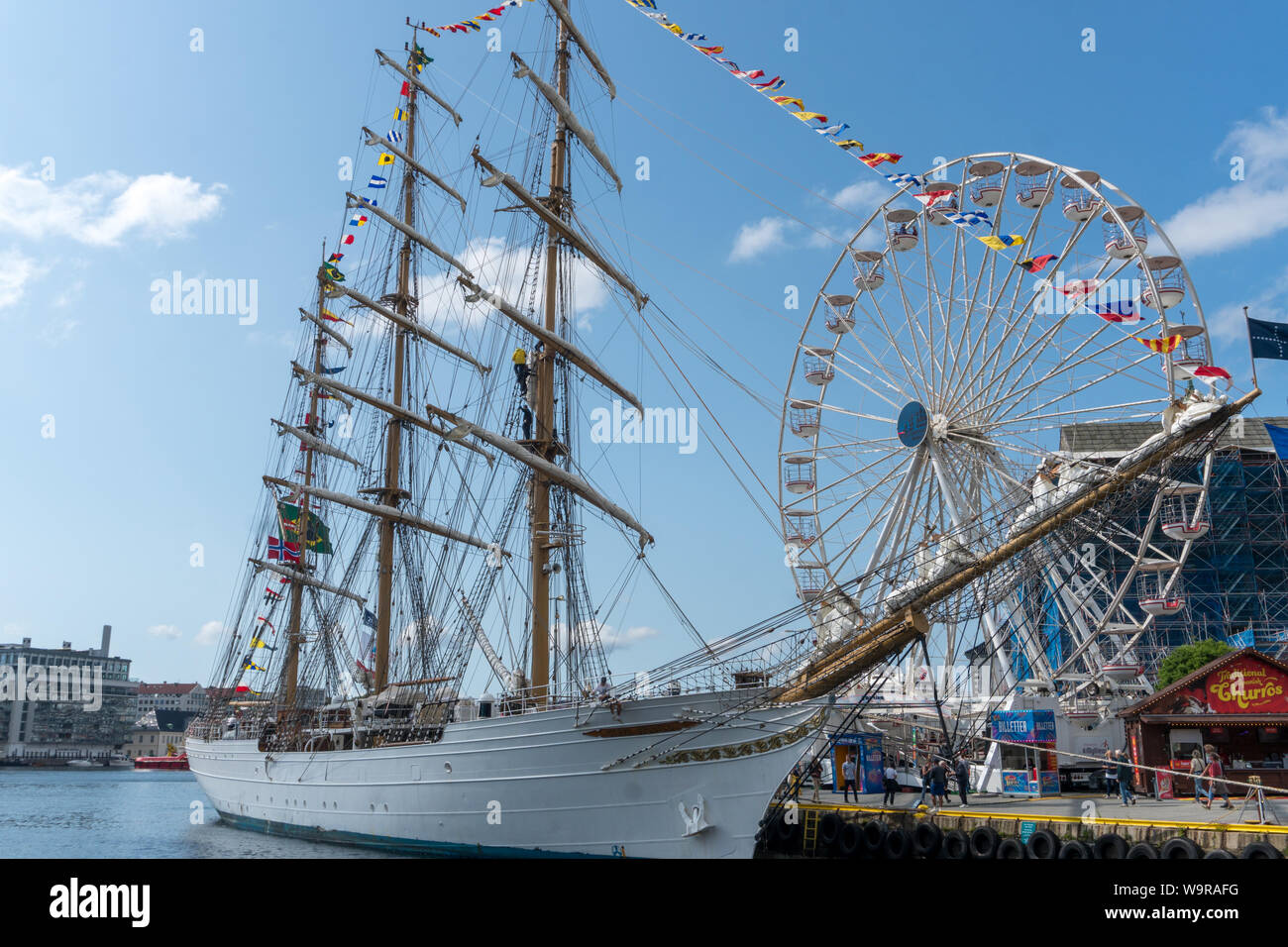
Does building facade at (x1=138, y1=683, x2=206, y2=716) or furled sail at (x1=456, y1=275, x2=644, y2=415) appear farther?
building facade at (x1=138, y1=683, x2=206, y2=716)

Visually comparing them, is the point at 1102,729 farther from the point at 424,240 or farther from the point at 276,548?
the point at 276,548

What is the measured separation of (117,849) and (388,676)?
11.5 meters

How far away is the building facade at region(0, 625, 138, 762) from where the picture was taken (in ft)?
429

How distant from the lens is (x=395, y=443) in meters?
44.4

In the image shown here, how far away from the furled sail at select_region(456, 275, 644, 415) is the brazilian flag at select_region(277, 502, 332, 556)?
1887cm

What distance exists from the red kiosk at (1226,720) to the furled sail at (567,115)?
78.7 ft

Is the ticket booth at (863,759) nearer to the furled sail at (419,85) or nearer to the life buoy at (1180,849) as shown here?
the life buoy at (1180,849)

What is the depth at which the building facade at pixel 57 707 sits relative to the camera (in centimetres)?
13088

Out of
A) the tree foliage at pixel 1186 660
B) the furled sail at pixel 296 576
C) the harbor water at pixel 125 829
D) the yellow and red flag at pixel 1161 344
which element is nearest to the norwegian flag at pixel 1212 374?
the yellow and red flag at pixel 1161 344

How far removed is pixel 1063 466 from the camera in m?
28.8

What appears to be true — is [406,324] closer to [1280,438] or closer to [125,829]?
[125,829]

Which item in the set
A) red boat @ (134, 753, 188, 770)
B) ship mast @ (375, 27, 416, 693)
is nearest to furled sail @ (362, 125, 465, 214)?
ship mast @ (375, 27, 416, 693)

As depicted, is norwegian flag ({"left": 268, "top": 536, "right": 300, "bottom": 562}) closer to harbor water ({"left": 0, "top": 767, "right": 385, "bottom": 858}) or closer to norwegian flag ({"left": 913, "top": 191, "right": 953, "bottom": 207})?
harbor water ({"left": 0, "top": 767, "right": 385, "bottom": 858})
